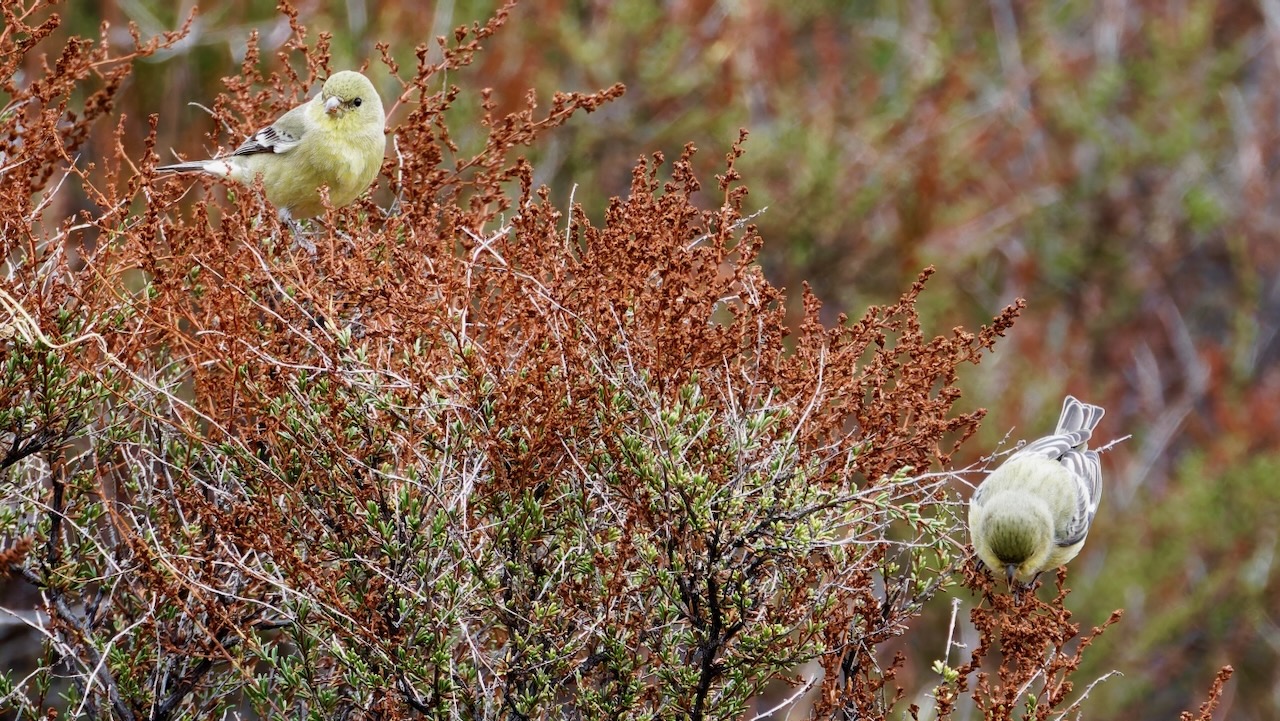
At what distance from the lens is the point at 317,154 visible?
4.55 metres

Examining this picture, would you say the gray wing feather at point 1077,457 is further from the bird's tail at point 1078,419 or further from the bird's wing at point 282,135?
the bird's wing at point 282,135

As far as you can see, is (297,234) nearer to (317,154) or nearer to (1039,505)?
(317,154)

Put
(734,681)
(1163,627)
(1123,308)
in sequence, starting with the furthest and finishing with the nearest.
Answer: (1123,308), (1163,627), (734,681)

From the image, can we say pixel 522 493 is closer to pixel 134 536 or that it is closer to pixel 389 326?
pixel 389 326

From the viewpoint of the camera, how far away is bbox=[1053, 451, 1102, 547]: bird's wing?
15.4 ft

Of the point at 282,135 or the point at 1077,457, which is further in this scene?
the point at 1077,457

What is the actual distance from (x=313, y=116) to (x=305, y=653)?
2117mm

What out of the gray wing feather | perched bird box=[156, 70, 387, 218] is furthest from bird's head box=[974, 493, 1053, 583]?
perched bird box=[156, 70, 387, 218]

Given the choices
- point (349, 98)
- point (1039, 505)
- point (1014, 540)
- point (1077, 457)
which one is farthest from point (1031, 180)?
point (349, 98)

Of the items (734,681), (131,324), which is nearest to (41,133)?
(131,324)

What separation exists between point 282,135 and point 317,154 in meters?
0.13

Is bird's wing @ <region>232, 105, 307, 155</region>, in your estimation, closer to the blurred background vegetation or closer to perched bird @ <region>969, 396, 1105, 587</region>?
perched bird @ <region>969, 396, 1105, 587</region>

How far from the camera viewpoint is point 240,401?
3.37 meters

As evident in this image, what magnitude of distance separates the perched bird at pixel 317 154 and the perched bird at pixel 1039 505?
2232 mm
